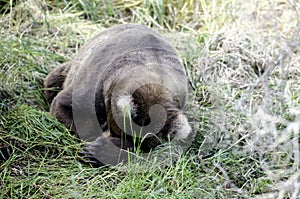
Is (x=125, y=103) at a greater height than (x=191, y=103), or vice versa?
(x=125, y=103)

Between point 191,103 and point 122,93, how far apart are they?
1100 mm

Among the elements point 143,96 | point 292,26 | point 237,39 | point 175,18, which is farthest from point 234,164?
point 175,18

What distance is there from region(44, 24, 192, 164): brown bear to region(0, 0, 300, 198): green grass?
135 mm

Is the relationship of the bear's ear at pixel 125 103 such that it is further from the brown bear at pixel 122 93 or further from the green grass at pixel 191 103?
the green grass at pixel 191 103

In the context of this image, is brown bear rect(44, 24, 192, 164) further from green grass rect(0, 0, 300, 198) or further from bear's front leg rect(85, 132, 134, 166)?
green grass rect(0, 0, 300, 198)

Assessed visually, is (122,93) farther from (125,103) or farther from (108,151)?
(108,151)

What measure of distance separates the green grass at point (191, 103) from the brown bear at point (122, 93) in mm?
135

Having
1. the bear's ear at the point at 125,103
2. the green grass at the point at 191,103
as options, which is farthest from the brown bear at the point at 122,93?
the green grass at the point at 191,103

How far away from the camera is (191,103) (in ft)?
14.8

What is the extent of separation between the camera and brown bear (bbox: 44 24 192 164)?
3.51 metres

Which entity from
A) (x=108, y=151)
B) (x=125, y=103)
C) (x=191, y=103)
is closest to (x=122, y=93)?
(x=125, y=103)

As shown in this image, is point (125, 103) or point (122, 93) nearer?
point (125, 103)

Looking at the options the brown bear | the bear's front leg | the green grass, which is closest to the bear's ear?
the brown bear

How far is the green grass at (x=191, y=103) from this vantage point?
137 inches
